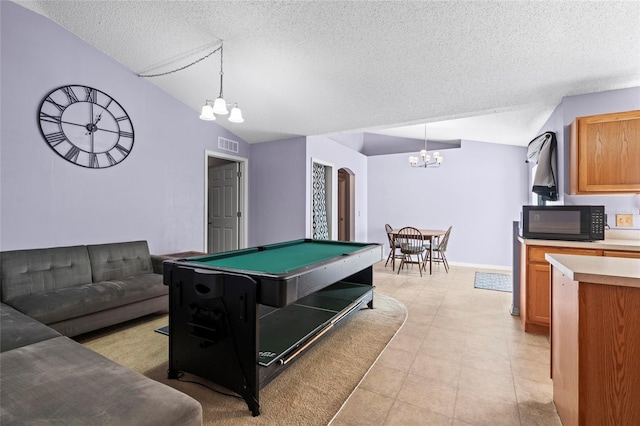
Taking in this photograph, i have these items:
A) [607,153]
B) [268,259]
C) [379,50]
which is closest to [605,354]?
[268,259]

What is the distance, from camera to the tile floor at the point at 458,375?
1658 mm

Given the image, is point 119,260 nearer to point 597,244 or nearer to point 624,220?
point 597,244

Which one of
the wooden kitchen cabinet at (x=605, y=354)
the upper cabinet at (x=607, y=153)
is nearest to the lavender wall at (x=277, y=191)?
the upper cabinet at (x=607, y=153)

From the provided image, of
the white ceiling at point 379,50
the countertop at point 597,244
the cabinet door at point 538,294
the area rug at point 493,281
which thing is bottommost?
the area rug at point 493,281

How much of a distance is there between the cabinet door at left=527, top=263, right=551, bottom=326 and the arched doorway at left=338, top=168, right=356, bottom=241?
3.99 meters

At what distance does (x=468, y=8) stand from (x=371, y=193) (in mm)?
4958

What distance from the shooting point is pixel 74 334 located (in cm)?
245

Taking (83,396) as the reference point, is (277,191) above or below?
above

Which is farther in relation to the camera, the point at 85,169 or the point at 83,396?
the point at 85,169

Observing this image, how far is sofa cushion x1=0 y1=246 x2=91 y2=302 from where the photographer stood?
2500mm

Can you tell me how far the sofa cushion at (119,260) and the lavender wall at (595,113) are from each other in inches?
186

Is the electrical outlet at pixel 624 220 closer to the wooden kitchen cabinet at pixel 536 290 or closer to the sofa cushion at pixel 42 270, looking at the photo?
the wooden kitchen cabinet at pixel 536 290

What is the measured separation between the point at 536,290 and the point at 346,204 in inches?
169

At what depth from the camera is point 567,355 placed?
146cm
